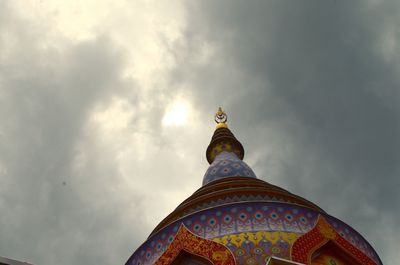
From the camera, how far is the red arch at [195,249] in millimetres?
9453

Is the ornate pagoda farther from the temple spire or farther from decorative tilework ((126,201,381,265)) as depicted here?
the temple spire

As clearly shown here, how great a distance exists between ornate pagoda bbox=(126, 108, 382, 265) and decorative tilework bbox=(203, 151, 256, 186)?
3524 millimetres

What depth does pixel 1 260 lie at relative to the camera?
18.2ft

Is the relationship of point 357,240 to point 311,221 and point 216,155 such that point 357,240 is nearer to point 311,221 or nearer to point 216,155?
point 311,221

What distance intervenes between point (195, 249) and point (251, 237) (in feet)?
3.74

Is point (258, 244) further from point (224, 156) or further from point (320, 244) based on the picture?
point (224, 156)

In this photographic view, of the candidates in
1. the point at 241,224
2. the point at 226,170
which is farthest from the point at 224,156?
the point at 241,224

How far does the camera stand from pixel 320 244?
32.7 feet

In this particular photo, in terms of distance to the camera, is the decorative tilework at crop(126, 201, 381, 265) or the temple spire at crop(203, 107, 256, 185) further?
the temple spire at crop(203, 107, 256, 185)

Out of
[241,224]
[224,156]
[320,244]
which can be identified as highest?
[224,156]

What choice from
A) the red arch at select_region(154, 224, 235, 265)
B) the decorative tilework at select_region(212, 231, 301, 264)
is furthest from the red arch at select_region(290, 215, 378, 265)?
the red arch at select_region(154, 224, 235, 265)

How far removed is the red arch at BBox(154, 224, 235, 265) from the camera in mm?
9453

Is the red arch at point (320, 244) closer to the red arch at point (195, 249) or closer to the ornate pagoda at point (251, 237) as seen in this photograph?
the ornate pagoda at point (251, 237)

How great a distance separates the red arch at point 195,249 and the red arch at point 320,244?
1.28 metres
